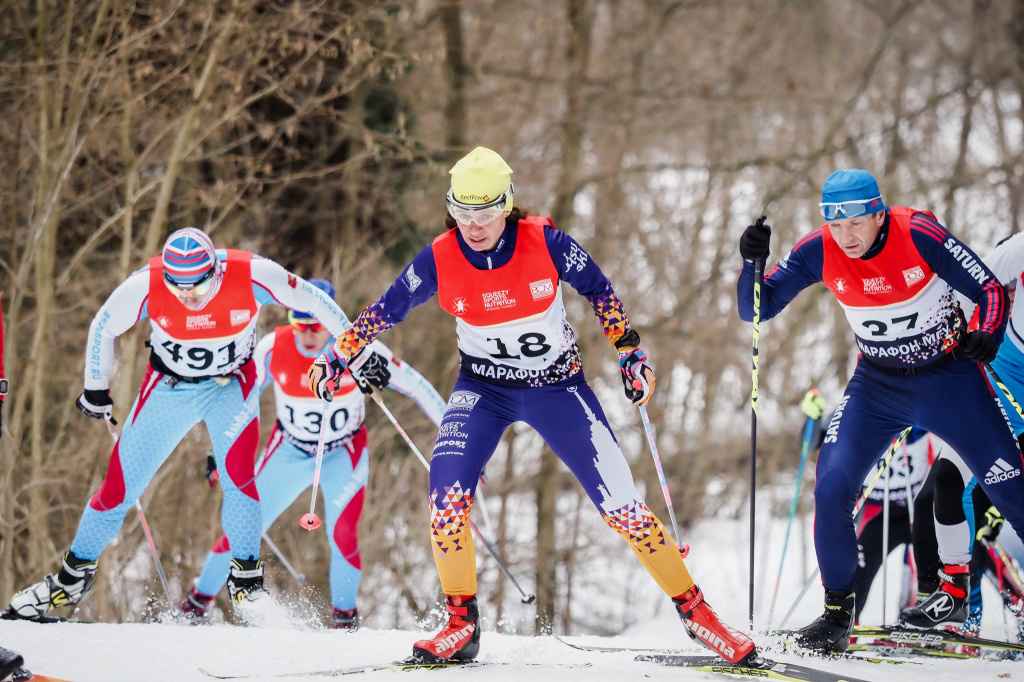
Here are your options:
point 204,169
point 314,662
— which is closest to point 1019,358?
point 314,662

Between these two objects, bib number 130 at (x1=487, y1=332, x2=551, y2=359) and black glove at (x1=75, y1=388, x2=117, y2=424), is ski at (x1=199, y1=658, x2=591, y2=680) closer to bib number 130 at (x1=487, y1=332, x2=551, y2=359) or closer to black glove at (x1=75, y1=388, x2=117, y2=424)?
bib number 130 at (x1=487, y1=332, x2=551, y2=359)

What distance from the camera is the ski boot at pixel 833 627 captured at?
12.6 ft

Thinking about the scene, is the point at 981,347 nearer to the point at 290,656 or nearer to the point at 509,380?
the point at 509,380

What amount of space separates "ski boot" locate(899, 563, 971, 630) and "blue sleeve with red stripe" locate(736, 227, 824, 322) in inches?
72.5

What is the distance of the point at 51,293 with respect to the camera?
729 cm

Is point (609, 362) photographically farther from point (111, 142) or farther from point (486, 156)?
point (486, 156)

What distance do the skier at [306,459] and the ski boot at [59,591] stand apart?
948 millimetres

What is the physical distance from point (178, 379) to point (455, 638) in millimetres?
2076

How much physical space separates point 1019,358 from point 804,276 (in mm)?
1317

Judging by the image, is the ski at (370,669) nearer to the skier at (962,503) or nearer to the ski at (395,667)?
the ski at (395,667)

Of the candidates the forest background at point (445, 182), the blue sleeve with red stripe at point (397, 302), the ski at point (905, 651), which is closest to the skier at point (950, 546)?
the ski at point (905, 651)

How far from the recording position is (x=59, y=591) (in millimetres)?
4648

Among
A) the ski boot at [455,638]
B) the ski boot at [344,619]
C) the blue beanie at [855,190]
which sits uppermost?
the blue beanie at [855,190]

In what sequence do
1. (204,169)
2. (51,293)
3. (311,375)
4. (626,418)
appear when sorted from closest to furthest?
(311,375) < (51,293) < (204,169) < (626,418)
